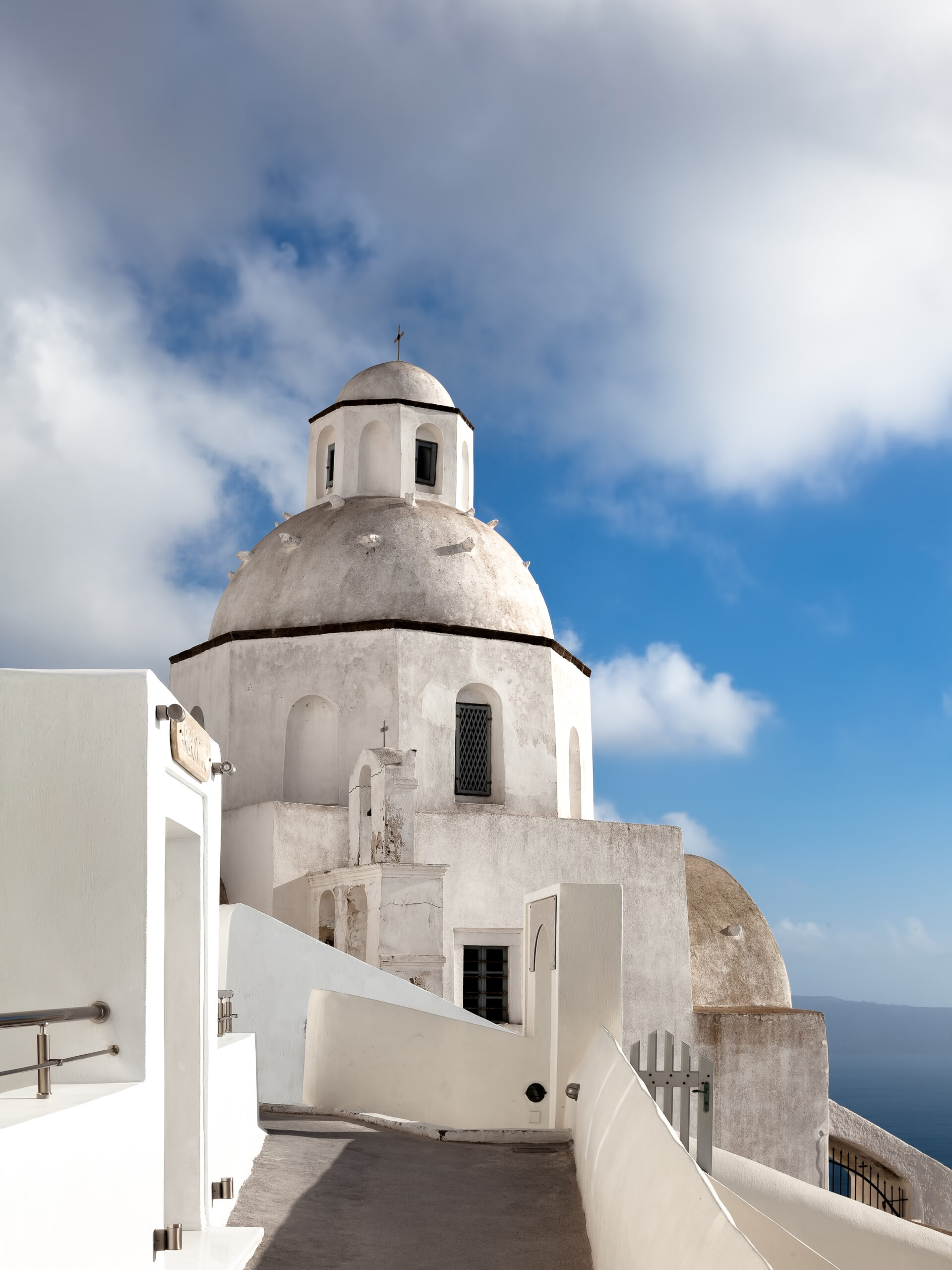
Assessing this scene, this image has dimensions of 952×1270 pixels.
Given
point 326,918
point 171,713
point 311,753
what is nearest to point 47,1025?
point 171,713

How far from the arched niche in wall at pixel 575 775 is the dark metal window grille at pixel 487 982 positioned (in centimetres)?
349

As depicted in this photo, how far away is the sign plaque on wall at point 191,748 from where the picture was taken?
548 cm

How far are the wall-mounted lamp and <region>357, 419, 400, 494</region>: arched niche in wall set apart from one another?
621 inches

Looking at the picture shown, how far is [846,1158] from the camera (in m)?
21.9

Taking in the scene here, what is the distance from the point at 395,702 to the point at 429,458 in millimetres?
5230

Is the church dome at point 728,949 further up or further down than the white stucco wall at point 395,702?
further down

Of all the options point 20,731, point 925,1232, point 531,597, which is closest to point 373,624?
point 531,597

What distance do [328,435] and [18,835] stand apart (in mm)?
17698

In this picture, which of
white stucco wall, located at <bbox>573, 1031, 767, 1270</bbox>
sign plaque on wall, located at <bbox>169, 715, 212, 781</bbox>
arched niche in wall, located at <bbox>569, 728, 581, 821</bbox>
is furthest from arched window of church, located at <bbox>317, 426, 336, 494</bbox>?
sign plaque on wall, located at <bbox>169, 715, 212, 781</bbox>

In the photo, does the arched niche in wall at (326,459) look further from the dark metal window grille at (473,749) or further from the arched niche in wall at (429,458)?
the dark metal window grille at (473,749)

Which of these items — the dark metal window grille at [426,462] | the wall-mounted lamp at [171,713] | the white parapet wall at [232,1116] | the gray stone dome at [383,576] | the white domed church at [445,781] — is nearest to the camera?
the wall-mounted lamp at [171,713]

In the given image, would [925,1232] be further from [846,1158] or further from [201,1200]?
[846,1158]

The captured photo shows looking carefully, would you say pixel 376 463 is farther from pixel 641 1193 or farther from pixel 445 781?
pixel 641 1193

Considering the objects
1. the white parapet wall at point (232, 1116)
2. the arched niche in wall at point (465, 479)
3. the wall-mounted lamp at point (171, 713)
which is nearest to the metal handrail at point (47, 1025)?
the wall-mounted lamp at point (171, 713)
